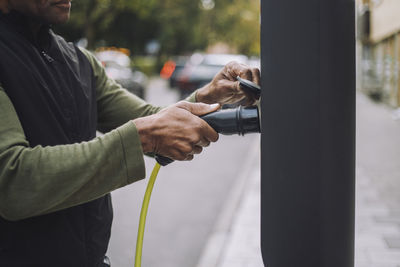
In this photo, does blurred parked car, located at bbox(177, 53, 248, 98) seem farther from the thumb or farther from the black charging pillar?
the black charging pillar

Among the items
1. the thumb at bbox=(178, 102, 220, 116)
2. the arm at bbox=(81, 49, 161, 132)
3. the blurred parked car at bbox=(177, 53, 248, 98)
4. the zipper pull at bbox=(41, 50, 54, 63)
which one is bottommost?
the blurred parked car at bbox=(177, 53, 248, 98)

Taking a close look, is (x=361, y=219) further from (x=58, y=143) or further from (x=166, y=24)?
(x=166, y=24)

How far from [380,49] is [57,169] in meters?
20.1

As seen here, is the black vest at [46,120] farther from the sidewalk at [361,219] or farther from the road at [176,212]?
the road at [176,212]

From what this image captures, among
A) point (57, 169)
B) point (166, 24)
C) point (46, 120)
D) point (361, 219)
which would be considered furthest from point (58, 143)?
point (166, 24)

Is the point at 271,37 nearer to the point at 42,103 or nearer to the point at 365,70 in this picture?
the point at 42,103

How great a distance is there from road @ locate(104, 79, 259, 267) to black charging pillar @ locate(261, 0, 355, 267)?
3.31 m

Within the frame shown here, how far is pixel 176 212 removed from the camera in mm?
5723

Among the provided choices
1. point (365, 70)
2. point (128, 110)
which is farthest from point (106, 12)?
point (128, 110)

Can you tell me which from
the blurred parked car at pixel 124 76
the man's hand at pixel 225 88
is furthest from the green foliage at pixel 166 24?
the man's hand at pixel 225 88

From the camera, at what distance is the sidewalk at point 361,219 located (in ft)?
13.1

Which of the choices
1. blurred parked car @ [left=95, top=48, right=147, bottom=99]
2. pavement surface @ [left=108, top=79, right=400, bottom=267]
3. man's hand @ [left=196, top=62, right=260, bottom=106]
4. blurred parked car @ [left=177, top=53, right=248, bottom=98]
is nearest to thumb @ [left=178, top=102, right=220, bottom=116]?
man's hand @ [left=196, top=62, right=260, bottom=106]

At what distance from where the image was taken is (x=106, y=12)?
2022 cm

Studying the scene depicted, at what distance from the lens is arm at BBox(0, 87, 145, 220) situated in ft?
3.71
